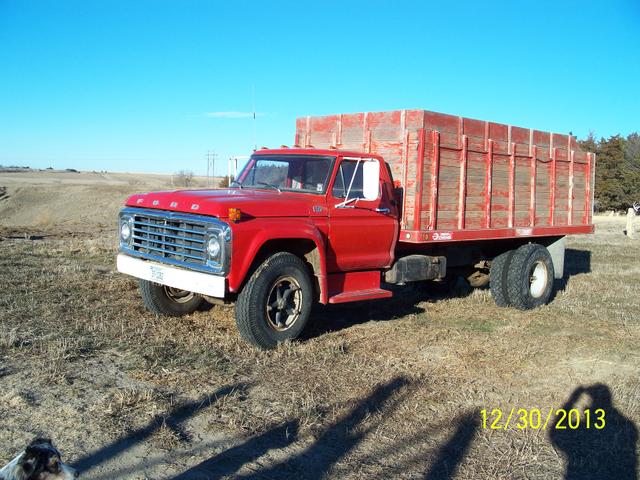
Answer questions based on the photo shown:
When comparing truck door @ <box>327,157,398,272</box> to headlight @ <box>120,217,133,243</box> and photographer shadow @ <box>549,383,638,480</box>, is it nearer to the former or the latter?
headlight @ <box>120,217,133,243</box>

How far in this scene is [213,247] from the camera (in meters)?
5.77

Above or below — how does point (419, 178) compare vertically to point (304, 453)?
above

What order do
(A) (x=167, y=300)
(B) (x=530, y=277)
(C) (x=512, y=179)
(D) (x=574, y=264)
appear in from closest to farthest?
1. (A) (x=167, y=300)
2. (C) (x=512, y=179)
3. (B) (x=530, y=277)
4. (D) (x=574, y=264)

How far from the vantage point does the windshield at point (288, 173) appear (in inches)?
276

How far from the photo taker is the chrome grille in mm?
5945

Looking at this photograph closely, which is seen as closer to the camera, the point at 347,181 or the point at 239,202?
the point at 239,202

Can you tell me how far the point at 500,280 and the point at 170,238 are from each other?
5.18 meters

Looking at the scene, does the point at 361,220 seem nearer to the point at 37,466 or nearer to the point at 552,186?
the point at 552,186

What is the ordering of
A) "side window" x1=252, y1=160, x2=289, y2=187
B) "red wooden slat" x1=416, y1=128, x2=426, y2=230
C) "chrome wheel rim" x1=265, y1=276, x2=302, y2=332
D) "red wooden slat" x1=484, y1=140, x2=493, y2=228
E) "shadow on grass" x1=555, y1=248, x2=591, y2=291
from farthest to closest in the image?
"shadow on grass" x1=555, y1=248, x2=591, y2=291, "red wooden slat" x1=484, y1=140, x2=493, y2=228, "red wooden slat" x1=416, y1=128, x2=426, y2=230, "side window" x1=252, y1=160, x2=289, y2=187, "chrome wheel rim" x1=265, y1=276, x2=302, y2=332

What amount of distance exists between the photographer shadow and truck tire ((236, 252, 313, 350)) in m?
2.68

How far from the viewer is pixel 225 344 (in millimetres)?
6219

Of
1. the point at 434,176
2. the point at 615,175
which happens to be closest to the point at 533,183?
the point at 434,176

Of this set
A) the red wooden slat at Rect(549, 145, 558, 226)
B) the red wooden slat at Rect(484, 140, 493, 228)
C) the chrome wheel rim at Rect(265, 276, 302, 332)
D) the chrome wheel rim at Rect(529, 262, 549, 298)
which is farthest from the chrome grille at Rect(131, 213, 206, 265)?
the red wooden slat at Rect(549, 145, 558, 226)
